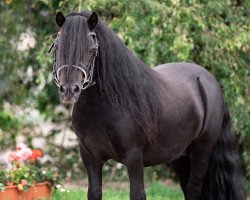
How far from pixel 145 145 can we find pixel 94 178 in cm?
44

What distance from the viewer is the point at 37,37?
1012cm

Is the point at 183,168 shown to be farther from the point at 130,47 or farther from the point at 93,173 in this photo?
the point at 130,47

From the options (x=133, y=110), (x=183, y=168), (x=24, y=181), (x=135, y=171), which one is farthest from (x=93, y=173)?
(x=24, y=181)

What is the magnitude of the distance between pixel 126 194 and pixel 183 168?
7.17 feet

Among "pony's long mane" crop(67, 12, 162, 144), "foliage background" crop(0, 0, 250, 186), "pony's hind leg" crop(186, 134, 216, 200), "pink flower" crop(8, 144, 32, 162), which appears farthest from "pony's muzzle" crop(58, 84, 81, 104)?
"pink flower" crop(8, 144, 32, 162)

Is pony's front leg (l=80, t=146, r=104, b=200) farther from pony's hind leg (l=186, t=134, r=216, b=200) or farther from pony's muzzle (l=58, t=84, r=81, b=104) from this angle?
pony's hind leg (l=186, t=134, r=216, b=200)

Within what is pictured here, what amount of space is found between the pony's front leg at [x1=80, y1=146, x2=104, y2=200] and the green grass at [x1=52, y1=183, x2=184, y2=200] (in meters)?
2.35

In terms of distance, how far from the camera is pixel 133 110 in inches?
178

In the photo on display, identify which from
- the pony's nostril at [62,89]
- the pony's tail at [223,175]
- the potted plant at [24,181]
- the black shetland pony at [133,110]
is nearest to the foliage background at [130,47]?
the black shetland pony at [133,110]

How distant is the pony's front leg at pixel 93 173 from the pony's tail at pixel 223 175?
4.23 feet

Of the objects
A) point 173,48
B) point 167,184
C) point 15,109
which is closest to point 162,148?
point 173,48

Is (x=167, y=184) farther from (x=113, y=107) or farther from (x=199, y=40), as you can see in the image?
(x=113, y=107)

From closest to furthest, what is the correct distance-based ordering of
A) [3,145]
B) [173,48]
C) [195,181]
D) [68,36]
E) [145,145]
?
[68,36], [145,145], [195,181], [173,48], [3,145]

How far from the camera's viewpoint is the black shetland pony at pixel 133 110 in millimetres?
4234
